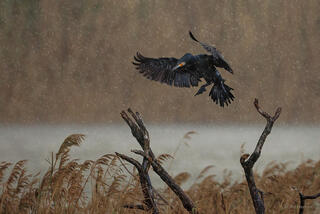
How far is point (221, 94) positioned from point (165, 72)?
814 mm

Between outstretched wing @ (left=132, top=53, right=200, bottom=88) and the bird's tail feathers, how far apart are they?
395mm

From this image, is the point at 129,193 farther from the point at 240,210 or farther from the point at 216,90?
the point at 240,210

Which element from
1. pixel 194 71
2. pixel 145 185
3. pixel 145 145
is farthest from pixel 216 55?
pixel 145 185

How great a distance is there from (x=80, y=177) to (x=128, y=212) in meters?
0.97

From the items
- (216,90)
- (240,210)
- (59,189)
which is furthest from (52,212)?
(240,210)

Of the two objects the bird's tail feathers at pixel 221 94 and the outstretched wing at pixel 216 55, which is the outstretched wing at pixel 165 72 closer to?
the bird's tail feathers at pixel 221 94

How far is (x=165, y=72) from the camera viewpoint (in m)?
4.52

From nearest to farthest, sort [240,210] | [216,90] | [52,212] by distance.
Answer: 1. [216,90]
2. [52,212]
3. [240,210]

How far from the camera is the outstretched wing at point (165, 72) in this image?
4.37 m

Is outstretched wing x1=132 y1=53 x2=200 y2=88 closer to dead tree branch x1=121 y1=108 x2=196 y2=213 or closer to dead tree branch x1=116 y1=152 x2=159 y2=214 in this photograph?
dead tree branch x1=121 y1=108 x2=196 y2=213

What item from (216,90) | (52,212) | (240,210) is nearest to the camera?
(216,90)

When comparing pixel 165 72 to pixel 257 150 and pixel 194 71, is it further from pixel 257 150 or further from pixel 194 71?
pixel 257 150

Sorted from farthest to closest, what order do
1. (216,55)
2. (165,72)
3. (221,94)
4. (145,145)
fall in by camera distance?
(165,72), (145,145), (221,94), (216,55)

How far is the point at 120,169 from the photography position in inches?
160
